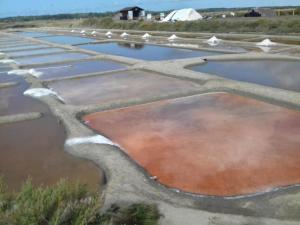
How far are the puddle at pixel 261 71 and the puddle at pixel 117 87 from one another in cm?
167

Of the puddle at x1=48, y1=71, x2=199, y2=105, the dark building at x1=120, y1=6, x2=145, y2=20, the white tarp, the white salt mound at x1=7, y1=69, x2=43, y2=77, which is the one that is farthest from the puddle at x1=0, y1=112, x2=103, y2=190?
the dark building at x1=120, y1=6, x2=145, y2=20

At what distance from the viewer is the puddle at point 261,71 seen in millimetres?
9397

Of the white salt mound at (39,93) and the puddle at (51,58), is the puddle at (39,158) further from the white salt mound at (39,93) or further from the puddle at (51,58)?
the puddle at (51,58)

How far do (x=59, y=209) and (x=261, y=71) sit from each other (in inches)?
366

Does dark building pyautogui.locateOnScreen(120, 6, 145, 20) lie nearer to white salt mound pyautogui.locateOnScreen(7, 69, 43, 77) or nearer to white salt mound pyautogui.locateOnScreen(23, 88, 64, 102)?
white salt mound pyautogui.locateOnScreen(7, 69, 43, 77)

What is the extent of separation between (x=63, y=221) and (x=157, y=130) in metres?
3.39

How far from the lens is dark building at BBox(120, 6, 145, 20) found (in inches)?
1875

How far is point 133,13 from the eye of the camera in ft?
157

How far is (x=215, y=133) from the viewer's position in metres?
5.76

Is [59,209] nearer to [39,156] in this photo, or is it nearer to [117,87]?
[39,156]

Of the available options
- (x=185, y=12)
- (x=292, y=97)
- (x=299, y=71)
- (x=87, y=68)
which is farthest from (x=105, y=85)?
(x=185, y=12)

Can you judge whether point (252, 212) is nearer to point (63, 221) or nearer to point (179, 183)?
point (179, 183)

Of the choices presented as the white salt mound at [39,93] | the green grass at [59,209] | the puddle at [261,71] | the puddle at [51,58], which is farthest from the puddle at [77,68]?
the green grass at [59,209]

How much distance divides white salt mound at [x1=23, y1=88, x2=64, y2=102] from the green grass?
5818mm
